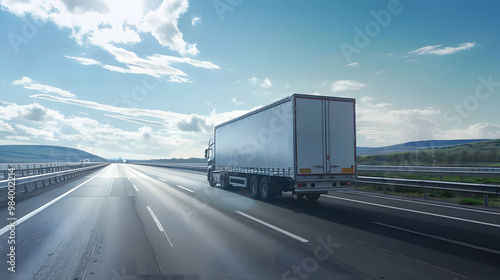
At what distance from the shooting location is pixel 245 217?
33.4 feet

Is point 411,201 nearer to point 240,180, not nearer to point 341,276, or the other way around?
point 240,180

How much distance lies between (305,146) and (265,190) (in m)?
3.11

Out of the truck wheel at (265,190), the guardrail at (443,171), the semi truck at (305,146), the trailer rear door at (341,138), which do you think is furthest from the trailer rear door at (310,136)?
the guardrail at (443,171)

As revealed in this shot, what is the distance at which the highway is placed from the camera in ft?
17.4

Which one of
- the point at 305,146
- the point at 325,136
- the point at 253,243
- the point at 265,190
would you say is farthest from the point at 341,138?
the point at 253,243

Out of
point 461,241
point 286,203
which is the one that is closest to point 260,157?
point 286,203

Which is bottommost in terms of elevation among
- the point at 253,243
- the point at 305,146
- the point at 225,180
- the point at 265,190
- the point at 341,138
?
the point at 253,243

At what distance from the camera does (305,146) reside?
12.5 m

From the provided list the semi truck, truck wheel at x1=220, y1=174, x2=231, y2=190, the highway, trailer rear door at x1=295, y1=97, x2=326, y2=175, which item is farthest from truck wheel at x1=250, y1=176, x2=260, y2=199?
truck wheel at x1=220, y1=174, x2=231, y2=190

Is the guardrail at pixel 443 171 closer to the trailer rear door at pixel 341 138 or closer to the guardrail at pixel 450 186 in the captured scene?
the guardrail at pixel 450 186

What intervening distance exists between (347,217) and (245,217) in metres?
3.12

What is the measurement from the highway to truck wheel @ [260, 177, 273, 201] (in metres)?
2.18

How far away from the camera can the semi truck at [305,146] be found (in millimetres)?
12430

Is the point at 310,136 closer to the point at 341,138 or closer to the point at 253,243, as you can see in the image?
the point at 341,138
